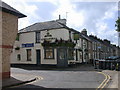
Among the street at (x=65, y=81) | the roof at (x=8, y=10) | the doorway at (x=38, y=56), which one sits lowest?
the street at (x=65, y=81)

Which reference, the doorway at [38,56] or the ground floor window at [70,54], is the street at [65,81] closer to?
the ground floor window at [70,54]

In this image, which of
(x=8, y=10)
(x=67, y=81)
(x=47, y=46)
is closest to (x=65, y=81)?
(x=67, y=81)

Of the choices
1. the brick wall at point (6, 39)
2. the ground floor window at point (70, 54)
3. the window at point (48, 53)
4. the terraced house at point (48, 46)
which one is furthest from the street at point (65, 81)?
the ground floor window at point (70, 54)

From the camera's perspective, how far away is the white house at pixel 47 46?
83.1 feet

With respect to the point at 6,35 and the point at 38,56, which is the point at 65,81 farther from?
the point at 38,56

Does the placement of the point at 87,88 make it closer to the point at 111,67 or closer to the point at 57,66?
the point at 111,67

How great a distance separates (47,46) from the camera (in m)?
25.9

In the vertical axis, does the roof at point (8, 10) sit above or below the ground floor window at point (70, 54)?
above

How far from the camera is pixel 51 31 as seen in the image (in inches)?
1041

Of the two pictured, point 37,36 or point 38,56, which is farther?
point 37,36

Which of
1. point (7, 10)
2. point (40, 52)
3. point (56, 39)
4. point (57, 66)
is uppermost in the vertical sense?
point (7, 10)

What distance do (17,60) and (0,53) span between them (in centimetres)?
1675

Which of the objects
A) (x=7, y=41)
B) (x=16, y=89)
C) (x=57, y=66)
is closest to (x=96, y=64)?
(x=57, y=66)

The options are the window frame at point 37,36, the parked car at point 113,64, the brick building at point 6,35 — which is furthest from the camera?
the window frame at point 37,36
